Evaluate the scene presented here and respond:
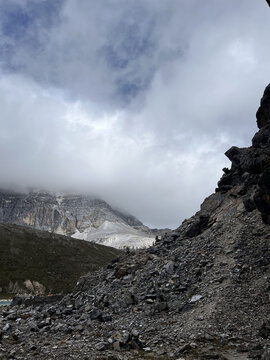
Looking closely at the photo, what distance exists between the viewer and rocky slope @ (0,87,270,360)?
2142 cm

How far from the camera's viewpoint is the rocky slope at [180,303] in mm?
21422

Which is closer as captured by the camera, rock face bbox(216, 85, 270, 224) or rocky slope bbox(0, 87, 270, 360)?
rocky slope bbox(0, 87, 270, 360)

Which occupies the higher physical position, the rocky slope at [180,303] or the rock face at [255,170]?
the rock face at [255,170]

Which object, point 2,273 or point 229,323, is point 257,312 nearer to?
point 229,323

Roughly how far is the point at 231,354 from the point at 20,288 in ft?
488

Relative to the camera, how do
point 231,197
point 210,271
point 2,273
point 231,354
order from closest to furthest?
point 231,354 → point 210,271 → point 231,197 → point 2,273

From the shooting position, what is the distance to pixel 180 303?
28703 millimetres

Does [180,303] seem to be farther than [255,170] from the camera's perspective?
No

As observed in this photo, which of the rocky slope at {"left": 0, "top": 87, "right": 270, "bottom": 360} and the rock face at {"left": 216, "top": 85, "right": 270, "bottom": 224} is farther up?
the rock face at {"left": 216, "top": 85, "right": 270, "bottom": 224}

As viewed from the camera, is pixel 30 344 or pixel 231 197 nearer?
pixel 30 344

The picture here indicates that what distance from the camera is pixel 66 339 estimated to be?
24844 millimetres

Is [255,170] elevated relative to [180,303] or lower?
elevated

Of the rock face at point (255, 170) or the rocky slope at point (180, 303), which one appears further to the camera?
the rock face at point (255, 170)

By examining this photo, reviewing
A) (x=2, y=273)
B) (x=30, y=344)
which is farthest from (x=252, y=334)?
(x=2, y=273)
